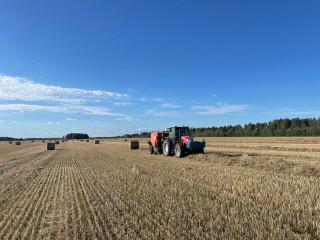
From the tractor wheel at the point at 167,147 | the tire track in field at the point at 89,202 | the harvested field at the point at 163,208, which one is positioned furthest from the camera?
the tractor wheel at the point at 167,147

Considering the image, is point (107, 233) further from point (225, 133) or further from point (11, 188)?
point (225, 133)

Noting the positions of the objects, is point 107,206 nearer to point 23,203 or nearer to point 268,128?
point 23,203

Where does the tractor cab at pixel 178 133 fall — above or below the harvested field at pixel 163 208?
above

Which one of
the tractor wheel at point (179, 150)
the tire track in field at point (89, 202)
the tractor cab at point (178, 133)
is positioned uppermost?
the tractor cab at point (178, 133)

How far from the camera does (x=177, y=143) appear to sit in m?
15.4

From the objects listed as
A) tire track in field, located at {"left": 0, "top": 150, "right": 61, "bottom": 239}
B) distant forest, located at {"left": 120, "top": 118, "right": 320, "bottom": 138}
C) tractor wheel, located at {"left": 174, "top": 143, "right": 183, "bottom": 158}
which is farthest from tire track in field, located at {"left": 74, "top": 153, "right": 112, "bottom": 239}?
distant forest, located at {"left": 120, "top": 118, "right": 320, "bottom": 138}

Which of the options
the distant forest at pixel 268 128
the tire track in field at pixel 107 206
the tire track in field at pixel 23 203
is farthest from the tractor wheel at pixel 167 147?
the distant forest at pixel 268 128

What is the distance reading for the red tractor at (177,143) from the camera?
1470cm

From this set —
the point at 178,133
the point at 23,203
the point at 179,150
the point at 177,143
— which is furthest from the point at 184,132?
the point at 23,203

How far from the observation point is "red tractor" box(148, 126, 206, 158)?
14.7 meters

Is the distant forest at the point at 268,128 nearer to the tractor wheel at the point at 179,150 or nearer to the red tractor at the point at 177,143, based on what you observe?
the red tractor at the point at 177,143

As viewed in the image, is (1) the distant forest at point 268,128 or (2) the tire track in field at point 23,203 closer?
(2) the tire track in field at point 23,203

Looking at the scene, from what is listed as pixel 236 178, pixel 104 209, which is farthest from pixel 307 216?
pixel 104 209

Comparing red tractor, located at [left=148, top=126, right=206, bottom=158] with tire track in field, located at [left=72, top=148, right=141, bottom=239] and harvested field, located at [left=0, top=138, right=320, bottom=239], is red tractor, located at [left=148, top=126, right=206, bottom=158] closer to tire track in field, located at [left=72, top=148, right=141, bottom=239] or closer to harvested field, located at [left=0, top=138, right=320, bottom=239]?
harvested field, located at [left=0, top=138, right=320, bottom=239]
